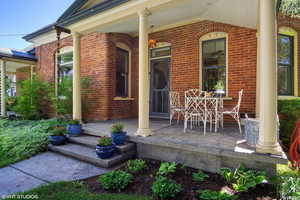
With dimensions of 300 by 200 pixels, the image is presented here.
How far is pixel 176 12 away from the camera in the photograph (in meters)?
4.54

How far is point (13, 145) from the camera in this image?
171 inches

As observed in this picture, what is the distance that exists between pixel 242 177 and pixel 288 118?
2.93 m

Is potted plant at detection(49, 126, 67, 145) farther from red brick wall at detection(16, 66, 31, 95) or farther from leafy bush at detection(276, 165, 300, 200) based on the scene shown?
red brick wall at detection(16, 66, 31, 95)

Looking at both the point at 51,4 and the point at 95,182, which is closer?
the point at 95,182

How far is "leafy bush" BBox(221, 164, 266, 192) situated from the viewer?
2.38m

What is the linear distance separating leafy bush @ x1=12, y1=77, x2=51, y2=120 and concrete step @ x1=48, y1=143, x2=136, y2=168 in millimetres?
3794

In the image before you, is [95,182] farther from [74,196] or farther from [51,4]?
[51,4]

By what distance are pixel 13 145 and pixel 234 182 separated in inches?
186

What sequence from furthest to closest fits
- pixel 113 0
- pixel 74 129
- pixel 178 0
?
pixel 74 129
pixel 113 0
pixel 178 0

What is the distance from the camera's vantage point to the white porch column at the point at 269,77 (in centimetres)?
252

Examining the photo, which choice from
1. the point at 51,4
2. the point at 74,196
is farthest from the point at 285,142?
the point at 51,4

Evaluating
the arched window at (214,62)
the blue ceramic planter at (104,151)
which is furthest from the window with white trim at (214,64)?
the blue ceramic planter at (104,151)

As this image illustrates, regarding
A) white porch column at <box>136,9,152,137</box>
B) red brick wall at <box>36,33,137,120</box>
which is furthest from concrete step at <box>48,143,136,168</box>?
red brick wall at <box>36,33,137,120</box>

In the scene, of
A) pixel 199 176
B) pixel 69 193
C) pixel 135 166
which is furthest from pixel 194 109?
pixel 69 193
